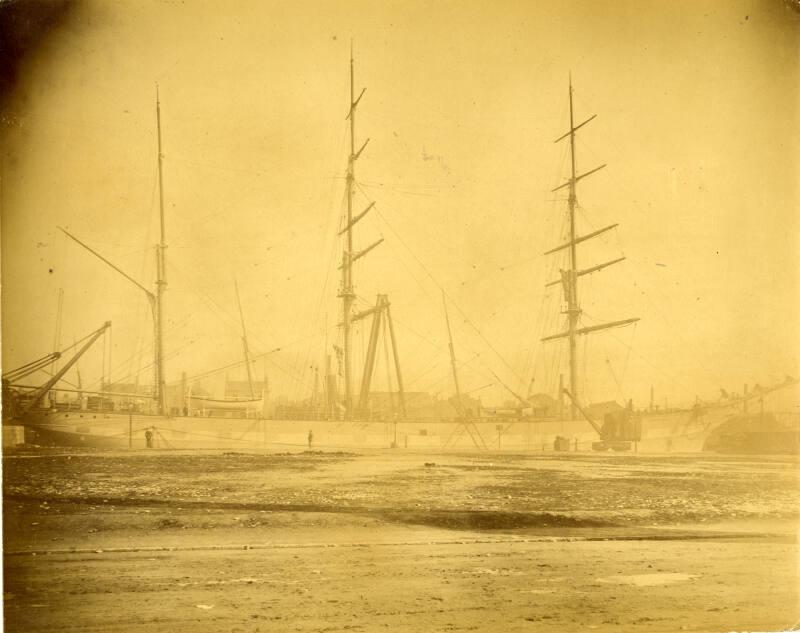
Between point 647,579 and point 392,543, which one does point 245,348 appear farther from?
point 647,579

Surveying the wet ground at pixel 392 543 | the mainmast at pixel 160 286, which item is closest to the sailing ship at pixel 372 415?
the mainmast at pixel 160 286

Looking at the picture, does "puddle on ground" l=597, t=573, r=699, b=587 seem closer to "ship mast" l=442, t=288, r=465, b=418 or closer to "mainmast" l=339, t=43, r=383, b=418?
"ship mast" l=442, t=288, r=465, b=418

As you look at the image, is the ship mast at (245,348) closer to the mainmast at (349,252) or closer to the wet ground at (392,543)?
the wet ground at (392,543)

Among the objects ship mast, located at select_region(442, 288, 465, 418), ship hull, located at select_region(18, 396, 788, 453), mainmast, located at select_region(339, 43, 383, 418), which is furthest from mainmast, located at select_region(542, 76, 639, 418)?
mainmast, located at select_region(339, 43, 383, 418)

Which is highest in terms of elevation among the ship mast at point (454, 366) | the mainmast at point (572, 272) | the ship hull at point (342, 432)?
the mainmast at point (572, 272)

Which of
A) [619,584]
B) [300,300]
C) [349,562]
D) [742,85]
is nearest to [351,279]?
[300,300]

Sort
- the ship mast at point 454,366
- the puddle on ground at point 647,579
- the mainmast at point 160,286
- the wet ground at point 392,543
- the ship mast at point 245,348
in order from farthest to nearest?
the ship mast at point 454,366 → the ship mast at point 245,348 → the mainmast at point 160,286 → the puddle on ground at point 647,579 → the wet ground at point 392,543

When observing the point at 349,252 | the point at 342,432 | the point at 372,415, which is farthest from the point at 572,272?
the point at 342,432
